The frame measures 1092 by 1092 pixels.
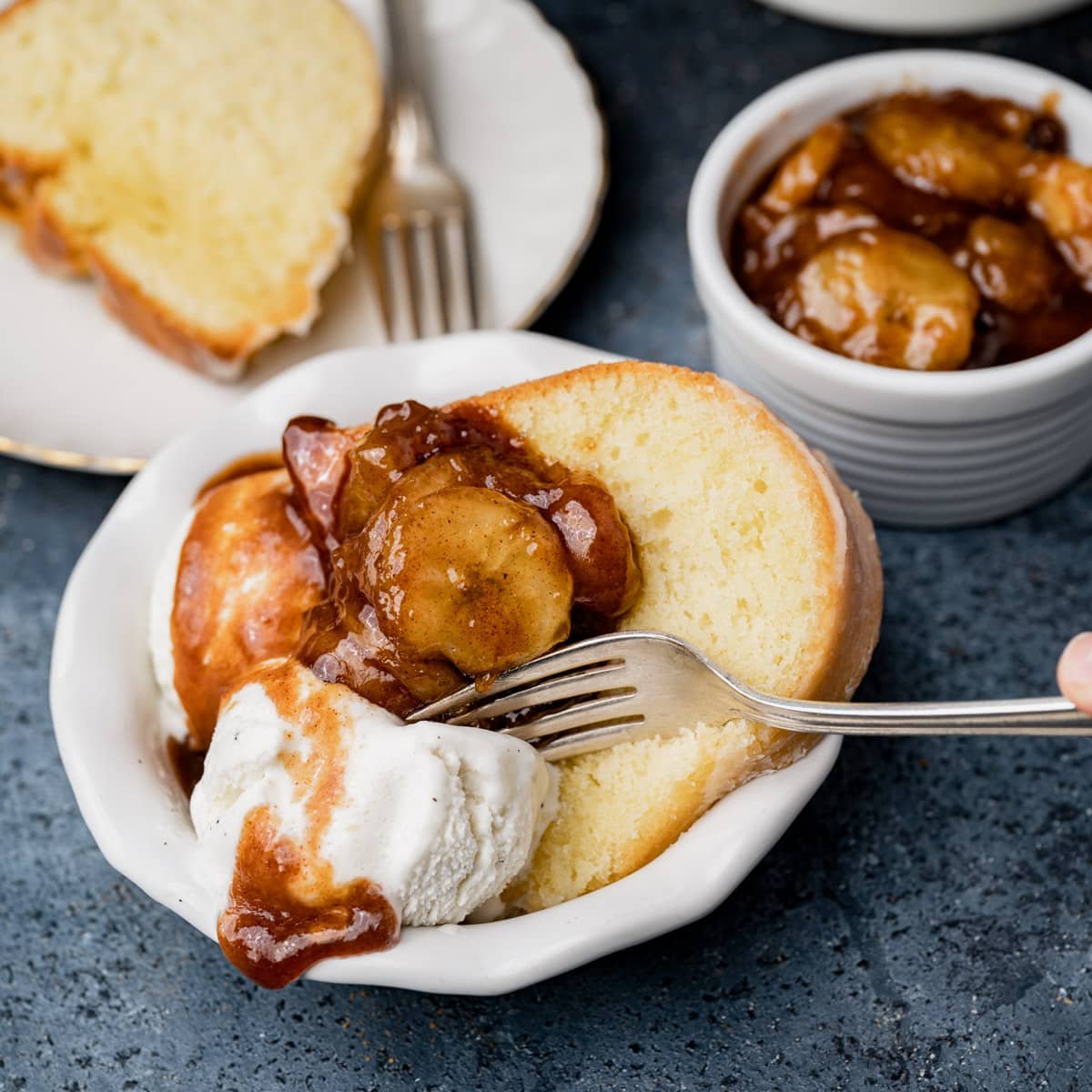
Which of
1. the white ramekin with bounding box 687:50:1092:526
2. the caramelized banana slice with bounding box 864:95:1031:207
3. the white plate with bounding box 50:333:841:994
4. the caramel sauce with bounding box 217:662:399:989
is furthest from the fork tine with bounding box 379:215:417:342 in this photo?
the caramel sauce with bounding box 217:662:399:989

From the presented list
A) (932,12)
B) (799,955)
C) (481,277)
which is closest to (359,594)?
(799,955)

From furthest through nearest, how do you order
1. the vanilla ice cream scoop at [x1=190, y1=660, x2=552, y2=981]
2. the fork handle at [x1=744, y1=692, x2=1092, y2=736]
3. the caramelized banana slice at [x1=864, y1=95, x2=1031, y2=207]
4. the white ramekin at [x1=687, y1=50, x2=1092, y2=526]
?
1. the caramelized banana slice at [x1=864, y1=95, x2=1031, y2=207]
2. the white ramekin at [x1=687, y1=50, x2=1092, y2=526]
3. the vanilla ice cream scoop at [x1=190, y1=660, x2=552, y2=981]
4. the fork handle at [x1=744, y1=692, x2=1092, y2=736]

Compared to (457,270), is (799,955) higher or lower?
lower

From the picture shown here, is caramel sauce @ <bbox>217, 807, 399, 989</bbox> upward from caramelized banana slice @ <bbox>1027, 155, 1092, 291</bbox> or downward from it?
downward

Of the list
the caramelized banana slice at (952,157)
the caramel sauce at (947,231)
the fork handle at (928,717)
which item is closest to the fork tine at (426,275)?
the caramel sauce at (947,231)

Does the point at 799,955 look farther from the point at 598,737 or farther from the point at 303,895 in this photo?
the point at 303,895

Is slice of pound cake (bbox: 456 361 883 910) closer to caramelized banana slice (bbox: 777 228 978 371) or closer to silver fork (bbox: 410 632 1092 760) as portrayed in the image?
silver fork (bbox: 410 632 1092 760)
